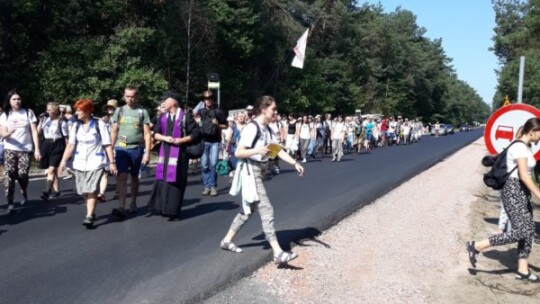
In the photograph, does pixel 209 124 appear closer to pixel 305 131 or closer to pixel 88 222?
pixel 88 222

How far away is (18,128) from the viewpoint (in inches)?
323

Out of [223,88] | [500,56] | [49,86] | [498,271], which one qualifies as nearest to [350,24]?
[500,56]

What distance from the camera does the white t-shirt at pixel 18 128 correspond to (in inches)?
321

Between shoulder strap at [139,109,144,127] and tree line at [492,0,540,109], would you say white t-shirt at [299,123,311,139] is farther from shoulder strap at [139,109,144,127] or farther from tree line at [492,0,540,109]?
tree line at [492,0,540,109]

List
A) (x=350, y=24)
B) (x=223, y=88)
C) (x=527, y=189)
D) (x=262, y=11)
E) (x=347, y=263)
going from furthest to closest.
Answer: (x=350, y=24) → (x=262, y=11) → (x=223, y=88) → (x=347, y=263) → (x=527, y=189)

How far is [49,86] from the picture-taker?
24.2m

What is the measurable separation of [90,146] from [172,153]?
1156mm

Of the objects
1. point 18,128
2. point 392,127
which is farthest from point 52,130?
point 392,127

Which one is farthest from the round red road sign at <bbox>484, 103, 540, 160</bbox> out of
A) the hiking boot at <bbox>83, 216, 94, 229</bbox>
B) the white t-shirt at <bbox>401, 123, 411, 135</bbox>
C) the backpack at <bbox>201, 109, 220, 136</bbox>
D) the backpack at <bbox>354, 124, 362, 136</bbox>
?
the white t-shirt at <bbox>401, 123, 411, 135</bbox>

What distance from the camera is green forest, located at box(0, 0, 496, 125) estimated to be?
2514 cm

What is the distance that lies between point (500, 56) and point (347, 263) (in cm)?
5362

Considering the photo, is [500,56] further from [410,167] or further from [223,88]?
[410,167]

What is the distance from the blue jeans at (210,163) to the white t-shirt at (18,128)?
3.47m

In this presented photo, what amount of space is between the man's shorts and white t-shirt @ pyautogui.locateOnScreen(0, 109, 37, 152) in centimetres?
137
